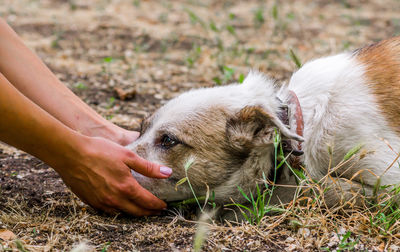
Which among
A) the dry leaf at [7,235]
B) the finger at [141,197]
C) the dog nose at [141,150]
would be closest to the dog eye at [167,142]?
the dog nose at [141,150]

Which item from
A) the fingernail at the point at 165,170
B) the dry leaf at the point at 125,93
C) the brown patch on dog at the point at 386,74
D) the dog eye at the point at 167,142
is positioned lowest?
the dry leaf at the point at 125,93

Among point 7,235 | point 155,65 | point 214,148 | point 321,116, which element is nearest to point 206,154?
point 214,148

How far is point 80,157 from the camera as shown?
2641 mm

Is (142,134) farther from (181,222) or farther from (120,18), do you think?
(120,18)

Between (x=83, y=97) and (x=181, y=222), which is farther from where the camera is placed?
(x=83, y=97)

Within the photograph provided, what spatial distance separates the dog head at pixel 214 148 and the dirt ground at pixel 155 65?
0.23 metres

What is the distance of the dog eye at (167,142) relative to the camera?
307cm

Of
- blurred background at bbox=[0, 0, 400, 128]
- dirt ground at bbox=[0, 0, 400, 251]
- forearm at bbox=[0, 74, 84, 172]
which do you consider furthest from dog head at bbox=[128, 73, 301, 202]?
blurred background at bbox=[0, 0, 400, 128]

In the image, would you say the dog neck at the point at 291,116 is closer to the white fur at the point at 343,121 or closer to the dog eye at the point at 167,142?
the white fur at the point at 343,121

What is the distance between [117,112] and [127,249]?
95.7 inches

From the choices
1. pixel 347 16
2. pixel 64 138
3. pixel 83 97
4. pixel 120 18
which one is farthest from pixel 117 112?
pixel 347 16

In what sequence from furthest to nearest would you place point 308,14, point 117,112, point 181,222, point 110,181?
point 308,14
point 117,112
point 181,222
point 110,181

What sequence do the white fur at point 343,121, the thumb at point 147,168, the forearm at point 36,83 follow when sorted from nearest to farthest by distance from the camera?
the thumb at point 147,168 < the white fur at point 343,121 < the forearm at point 36,83

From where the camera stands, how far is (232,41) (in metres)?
7.07
